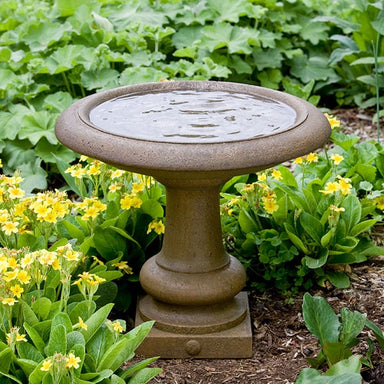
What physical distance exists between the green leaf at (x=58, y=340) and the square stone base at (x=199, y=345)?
2.10 ft

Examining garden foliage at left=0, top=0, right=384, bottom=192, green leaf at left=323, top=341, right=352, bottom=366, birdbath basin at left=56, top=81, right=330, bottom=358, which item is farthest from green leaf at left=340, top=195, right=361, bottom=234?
garden foliage at left=0, top=0, right=384, bottom=192

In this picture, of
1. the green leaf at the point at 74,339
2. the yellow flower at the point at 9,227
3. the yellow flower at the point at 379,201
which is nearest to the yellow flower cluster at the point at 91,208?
the yellow flower at the point at 9,227

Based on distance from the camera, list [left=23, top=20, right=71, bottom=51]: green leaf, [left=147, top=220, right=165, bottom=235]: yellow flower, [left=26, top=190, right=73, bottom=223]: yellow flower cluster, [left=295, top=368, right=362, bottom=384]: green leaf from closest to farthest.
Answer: [left=295, top=368, right=362, bottom=384]: green leaf → [left=26, top=190, right=73, bottom=223]: yellow flower cluster → [left=147, top=220, right=165, bottom=235]: yellow flower → [left=23, top=20, right=71, bottom=51]: green leaf

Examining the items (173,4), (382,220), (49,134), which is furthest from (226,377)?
(173,4)

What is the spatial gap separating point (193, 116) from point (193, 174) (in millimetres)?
460

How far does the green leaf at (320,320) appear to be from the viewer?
297cm

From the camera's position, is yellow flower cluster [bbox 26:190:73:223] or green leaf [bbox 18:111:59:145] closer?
yellow flower cluster [bbox 26:190:73:223]

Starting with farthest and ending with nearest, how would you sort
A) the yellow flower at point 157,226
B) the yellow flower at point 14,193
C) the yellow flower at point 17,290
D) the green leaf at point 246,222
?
the green leaf at point 246,222
the yellow flower at point 157,226
the yellow flower at point 14,193
the yellow flower at point 17,290

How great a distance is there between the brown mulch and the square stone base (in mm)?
29

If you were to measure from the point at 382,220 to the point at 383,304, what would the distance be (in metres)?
0.73

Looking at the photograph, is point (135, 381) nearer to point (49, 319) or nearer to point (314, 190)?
point (49, 319)

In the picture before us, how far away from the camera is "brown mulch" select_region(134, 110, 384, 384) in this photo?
121 inches

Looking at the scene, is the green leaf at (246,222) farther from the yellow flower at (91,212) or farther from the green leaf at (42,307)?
the green leaf at (42,307)

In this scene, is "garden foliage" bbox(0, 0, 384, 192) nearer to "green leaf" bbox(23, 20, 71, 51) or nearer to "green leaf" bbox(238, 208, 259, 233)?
"green leaf" bbox(23, 20, 71, 51)
